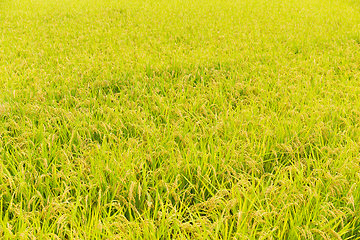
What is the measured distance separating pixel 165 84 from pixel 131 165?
7.14 feet

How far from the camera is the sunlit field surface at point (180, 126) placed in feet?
6.61

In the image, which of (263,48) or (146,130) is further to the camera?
(263,48)

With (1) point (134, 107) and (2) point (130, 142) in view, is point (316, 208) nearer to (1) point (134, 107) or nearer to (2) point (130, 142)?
(2) point (130, 142)

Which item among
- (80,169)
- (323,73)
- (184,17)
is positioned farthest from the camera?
(184,17)

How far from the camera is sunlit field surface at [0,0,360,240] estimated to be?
2016 mm

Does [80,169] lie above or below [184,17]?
below

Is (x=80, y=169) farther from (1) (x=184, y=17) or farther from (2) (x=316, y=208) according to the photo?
(1) (x=184, y=17)

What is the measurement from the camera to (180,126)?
10.3 feet

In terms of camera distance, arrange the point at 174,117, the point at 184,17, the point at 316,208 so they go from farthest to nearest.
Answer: the point at 184,17
the point at 174,117
the point at 316,208

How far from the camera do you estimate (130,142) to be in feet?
9.53

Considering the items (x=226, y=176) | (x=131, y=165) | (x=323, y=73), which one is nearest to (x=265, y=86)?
(x=323, y=73)

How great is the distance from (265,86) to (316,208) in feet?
8.43

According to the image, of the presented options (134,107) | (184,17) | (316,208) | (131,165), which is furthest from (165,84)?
(184,17)

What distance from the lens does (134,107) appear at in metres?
3.75
